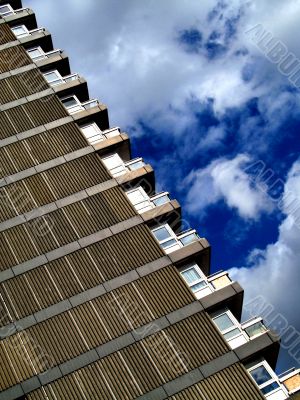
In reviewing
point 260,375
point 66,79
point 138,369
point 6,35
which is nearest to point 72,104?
point 66,79

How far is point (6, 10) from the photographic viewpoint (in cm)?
4453

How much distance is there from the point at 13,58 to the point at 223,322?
26175 mm

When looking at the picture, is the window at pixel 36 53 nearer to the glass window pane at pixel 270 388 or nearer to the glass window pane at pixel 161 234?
the glass window pane at pixel 161 234

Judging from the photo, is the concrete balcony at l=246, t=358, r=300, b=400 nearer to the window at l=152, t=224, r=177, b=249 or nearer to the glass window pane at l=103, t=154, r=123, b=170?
the window at l=152, t=224, r=177, b=249

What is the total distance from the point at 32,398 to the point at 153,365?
218 inches

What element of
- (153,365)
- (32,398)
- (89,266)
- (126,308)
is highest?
(89,266)

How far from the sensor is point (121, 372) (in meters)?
23.0

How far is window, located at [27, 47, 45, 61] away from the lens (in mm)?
40188

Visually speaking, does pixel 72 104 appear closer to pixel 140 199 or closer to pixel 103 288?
pixel 140 199

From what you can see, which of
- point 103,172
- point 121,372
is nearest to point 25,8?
point 103,172

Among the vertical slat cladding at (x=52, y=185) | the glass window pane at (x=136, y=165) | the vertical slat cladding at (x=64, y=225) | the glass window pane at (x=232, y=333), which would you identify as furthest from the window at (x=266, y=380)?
the glass window pane at (x=136, y=165)

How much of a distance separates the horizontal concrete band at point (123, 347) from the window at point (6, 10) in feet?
105

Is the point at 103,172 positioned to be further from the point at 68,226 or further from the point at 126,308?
the point at 126,308

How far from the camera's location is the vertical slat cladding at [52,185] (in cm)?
2978
